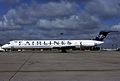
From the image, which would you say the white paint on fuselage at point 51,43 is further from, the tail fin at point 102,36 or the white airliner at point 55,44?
the tail fin at point 102,36

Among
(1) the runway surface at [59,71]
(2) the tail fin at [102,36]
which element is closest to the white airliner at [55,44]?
(2) the tail fin at [102,36]

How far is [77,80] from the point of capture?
1584 cm

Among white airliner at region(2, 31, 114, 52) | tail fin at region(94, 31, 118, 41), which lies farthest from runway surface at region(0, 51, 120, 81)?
tail fin at region(94, 31, 118, 41)

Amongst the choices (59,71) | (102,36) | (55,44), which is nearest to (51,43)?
(55,44)

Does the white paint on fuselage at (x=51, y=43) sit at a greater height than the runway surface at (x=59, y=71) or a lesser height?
greater

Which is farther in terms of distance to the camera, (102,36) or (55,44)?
(102,36)

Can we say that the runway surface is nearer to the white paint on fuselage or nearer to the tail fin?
the white paint on fuselage

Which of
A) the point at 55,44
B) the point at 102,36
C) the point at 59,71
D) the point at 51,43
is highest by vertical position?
the point at 102,36

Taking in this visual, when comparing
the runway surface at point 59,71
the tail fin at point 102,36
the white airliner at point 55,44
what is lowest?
the runway surface at point 59,71

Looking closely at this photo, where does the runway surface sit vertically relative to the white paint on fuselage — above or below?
below

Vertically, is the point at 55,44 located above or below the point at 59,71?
above

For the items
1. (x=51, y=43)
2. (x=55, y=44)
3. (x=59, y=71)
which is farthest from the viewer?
(x=55, y=44)

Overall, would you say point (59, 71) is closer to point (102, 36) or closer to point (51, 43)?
point (51, 43)

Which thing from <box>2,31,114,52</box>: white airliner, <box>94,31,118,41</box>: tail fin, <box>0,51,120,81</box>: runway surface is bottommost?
<box>0,51,120,81</box>: runway surface
